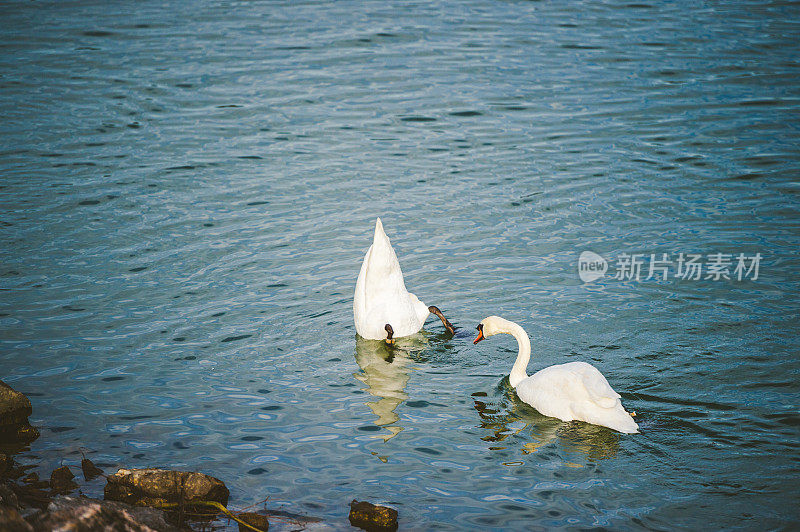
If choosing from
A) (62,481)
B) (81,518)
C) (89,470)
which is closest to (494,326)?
(89,470)

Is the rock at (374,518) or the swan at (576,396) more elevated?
the swan at (576,396)

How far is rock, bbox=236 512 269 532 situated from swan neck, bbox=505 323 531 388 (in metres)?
3.63

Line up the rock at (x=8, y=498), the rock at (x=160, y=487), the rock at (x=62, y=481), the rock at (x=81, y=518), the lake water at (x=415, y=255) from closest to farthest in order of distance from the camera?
the rock at (x=81, y=518), the rock at (x=8, y=498), the rock at (x=160, y=487), the rock at (x=62, y=481), the lake water at (x=415, y=255)

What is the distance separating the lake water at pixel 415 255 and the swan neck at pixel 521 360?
0.63ft

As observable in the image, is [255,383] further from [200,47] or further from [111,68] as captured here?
[200,47]

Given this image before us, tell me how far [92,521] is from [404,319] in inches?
236

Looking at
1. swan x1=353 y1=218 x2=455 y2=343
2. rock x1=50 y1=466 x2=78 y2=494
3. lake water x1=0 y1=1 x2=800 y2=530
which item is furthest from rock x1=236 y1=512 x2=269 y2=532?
swan x1=353 y1=218 x2=455 y2=343

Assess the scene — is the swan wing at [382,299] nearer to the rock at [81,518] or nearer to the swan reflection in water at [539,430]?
the swan reflection in water at [539,430]

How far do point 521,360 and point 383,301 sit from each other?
229 centimetres

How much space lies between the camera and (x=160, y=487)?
6949 mm

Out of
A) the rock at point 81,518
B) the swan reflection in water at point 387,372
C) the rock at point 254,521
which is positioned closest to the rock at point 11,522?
the rock at point 81,518

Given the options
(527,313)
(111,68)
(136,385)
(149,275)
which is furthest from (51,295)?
(111,68)

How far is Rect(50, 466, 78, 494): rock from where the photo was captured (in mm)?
7270

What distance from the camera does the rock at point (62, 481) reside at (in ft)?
23.9
